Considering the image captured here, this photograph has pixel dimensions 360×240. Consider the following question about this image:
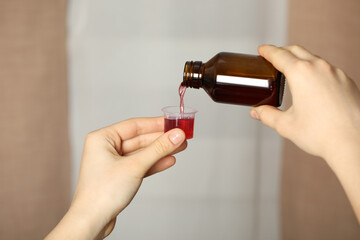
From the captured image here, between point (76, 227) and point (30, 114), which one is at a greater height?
A: point (30, 114)

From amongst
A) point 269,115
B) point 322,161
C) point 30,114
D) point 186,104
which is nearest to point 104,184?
point 269,115

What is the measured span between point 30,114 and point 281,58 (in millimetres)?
1429

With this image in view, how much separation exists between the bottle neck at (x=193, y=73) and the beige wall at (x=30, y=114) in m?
1.05

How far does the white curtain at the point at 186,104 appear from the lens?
79.7 inches

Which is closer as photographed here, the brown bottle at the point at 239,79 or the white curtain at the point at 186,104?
the brown bottle at the point at 239,79

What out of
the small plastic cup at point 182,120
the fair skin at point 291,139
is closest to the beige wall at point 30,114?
the fair skin at point 291,139

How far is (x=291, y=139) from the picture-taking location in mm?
989

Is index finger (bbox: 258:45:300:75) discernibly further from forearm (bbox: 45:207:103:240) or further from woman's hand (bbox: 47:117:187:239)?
forearm (bbox: 45:207:103:240)

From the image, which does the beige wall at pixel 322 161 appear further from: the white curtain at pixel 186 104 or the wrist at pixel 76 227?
the wrist at pixel 76 227

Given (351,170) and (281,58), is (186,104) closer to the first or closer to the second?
(281,58)

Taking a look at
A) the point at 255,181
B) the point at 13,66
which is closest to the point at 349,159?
the point at 255,181

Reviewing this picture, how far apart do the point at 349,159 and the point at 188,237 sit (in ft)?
5.13

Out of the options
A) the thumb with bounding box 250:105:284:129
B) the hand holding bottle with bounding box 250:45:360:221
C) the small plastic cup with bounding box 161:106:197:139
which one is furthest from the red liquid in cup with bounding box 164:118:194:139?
the hand holding bottle with bounding box 250:45:360:221

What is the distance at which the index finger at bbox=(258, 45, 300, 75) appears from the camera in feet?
3.13
